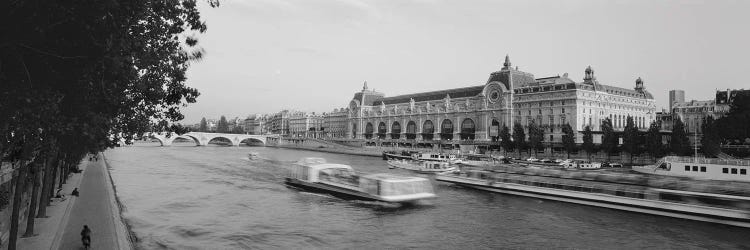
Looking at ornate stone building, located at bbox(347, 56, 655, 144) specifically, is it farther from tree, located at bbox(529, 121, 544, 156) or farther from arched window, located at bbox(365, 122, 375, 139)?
arched window, located at bbox(365, 122, 375, 139)

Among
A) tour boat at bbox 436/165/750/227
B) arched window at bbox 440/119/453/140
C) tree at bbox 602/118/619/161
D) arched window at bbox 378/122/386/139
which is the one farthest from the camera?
arched window at bbox 378/122/386/139

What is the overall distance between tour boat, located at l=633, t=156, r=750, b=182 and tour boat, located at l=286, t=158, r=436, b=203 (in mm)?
35230

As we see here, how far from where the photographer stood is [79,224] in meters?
27.9

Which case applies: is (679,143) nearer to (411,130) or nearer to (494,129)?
(494,129)

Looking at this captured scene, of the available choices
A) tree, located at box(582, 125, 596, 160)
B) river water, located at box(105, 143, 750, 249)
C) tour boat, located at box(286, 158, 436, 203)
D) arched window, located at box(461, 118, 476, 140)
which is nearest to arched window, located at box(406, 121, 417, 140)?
arched window, located at box(461, 118, 476, 140)

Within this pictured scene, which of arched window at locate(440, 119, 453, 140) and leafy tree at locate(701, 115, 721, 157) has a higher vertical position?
arched window at locate(440, 119, 453, 140)

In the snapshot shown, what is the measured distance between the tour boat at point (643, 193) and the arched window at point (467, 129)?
92501 mm

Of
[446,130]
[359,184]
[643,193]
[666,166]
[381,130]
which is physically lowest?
[359,184]

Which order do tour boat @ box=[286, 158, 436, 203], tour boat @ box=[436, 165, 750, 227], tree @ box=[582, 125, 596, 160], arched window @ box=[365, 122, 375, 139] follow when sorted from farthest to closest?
arched window @ box=[365, 122, 375, 139], tree @ box=[582, 125, 596, 160], tour boat @ box=[286, 158, 436, 203], tour boat @ box=[436, 165, 750, 227]

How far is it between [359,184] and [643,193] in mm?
21530

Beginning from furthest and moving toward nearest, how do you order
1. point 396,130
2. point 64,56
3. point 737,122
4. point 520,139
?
point 396,130
point 520,139
point 737,122
point 64,56

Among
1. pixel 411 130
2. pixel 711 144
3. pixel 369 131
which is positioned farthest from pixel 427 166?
pixel 369 131

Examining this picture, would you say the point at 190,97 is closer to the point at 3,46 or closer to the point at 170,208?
the point at 3,46

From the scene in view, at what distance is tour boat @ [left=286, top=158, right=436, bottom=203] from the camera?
40594 millimetres
